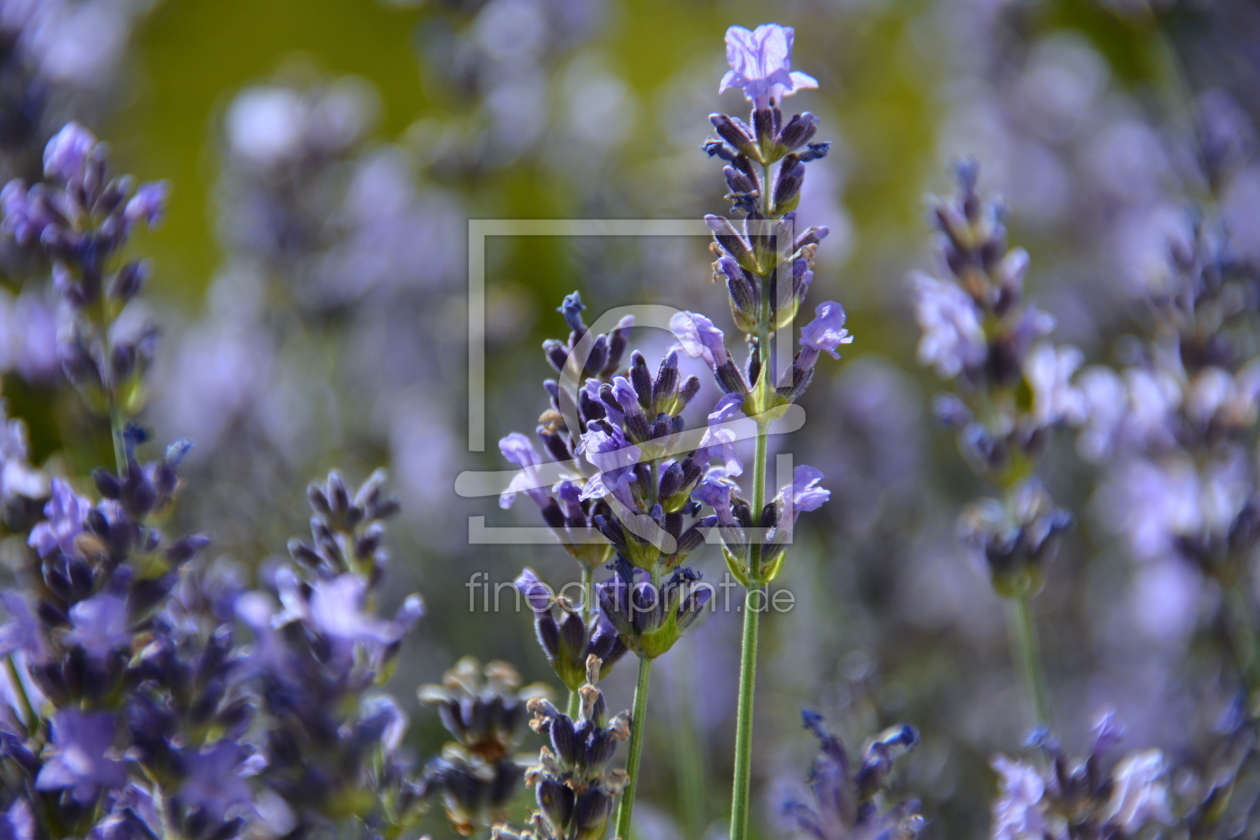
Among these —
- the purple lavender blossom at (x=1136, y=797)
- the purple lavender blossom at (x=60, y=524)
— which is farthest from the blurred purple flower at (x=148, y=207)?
the purple lavender blossom at (x=1136, y=797)

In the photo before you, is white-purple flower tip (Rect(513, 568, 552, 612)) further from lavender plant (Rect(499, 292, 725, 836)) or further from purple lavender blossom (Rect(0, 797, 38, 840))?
purple lavender blossom (Rect(0, 797, 38, 840))

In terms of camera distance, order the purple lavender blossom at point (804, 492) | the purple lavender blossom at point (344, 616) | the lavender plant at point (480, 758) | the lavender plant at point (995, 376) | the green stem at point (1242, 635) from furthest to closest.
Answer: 1. the green stem at point (1242, 635)
2. the lavender plant at point (995, 376)
3. the lavender plant at point (480, 758)
4. the purple lavender blossom at point (804, 492)
5. the purple lavender blossom at point (344, 616)

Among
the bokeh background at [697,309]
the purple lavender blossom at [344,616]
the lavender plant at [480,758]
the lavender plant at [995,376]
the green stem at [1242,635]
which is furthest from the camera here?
the bokeh background at [697,309]

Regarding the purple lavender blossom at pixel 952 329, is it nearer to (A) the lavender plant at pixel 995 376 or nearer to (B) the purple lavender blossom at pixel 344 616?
(A) the lavender plant at pixel 995 376

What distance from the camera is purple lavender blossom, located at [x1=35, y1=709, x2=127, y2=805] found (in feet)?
2.28

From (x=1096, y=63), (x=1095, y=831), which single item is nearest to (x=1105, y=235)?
(x=1096, y=63)

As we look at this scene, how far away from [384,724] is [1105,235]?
7.39 ft

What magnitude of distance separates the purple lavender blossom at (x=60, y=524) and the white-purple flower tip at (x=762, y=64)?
603 millimetres

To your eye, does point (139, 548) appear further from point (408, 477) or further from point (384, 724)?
point (408, 477)

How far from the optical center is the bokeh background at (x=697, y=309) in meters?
1.70

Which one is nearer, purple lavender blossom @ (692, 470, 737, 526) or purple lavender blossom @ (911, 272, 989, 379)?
purple lavender blossom @ (692, 470, 737, 526)

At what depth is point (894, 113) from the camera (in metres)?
3.55

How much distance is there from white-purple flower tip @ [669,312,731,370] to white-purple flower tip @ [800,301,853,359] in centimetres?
6

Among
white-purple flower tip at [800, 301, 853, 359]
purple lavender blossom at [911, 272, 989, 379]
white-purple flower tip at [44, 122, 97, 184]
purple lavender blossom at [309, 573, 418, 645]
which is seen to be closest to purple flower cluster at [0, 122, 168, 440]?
white-purple flower tip at [44, 122, 97, 184]
